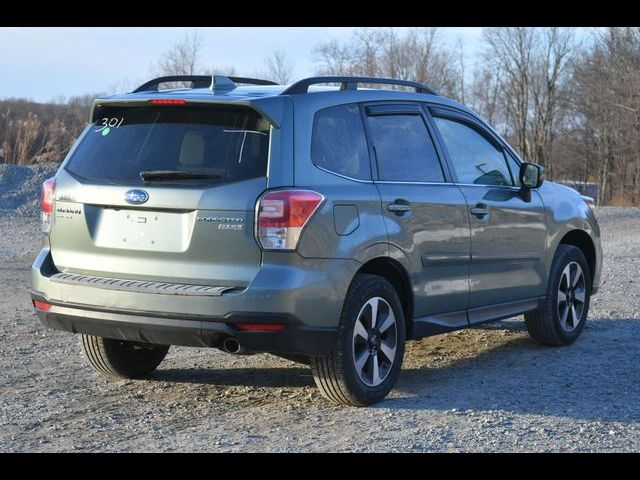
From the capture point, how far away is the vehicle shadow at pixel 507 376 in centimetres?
621

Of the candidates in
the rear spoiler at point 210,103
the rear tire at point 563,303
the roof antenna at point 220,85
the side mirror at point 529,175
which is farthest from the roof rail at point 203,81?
the rear tire at point 563,303

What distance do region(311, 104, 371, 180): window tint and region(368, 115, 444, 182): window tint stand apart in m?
0.14

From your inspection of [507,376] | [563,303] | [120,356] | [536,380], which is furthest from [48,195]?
[563,303]

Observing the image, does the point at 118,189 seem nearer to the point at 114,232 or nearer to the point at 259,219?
the point at 114,232

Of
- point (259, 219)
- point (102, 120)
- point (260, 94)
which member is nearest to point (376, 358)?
point (259, 219)

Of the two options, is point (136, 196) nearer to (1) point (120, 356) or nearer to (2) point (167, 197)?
(2) point (167, 197)

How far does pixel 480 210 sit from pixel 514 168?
87cm

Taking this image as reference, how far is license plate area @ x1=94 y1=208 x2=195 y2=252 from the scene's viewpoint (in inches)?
221

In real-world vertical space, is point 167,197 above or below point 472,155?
below

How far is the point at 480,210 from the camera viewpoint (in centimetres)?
707

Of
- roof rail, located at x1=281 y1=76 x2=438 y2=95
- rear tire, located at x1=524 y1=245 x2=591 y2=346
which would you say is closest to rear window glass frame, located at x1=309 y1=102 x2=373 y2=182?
roof rail, located at x1=281 y1=76 x2=438 y2=95

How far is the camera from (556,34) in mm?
66438

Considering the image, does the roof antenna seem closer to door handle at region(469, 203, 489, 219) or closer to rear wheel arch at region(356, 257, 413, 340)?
rear wheel arch at region(356, 257, 413, 340)

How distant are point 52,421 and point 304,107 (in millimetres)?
2268
